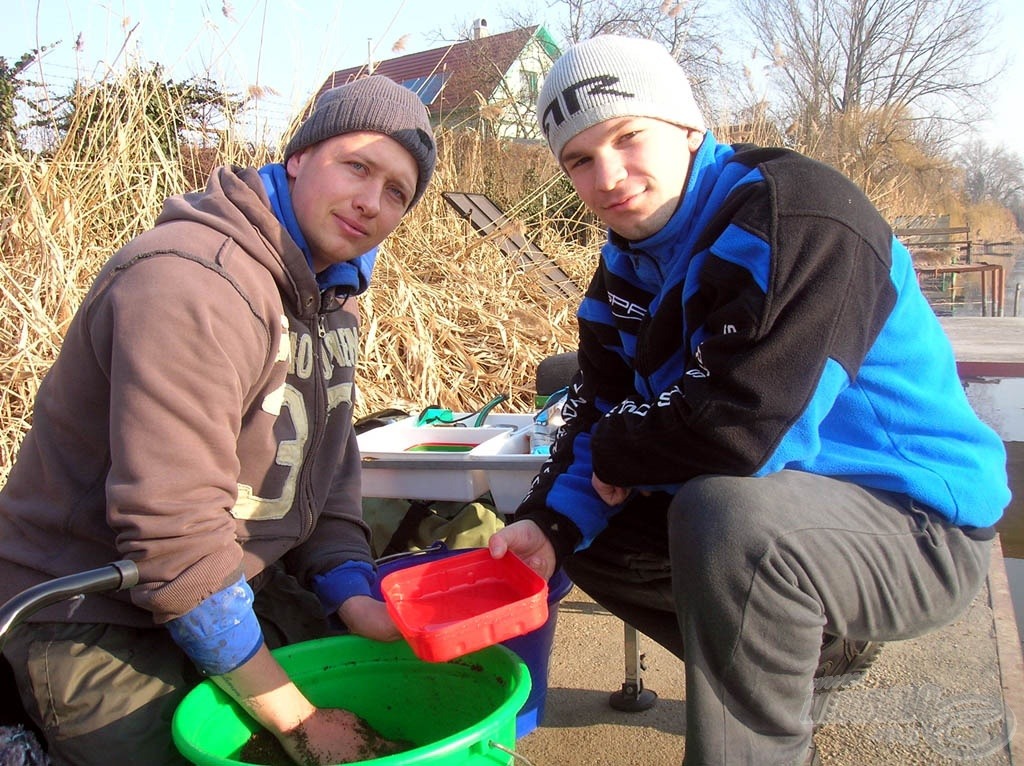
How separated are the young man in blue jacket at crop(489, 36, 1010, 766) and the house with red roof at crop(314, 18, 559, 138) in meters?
3.05

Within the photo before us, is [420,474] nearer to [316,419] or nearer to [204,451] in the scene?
[316,419]

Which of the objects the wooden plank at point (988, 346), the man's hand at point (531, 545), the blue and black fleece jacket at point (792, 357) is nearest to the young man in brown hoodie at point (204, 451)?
the man's hand at point (531, 545)

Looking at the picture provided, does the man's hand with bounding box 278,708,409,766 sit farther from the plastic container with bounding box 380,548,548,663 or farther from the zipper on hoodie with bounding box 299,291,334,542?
the zipper on hoodie with bounding box 299,291,334,542

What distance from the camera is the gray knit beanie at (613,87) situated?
163 centimetres

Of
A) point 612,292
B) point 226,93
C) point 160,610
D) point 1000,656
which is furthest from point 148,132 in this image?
point 1000,656

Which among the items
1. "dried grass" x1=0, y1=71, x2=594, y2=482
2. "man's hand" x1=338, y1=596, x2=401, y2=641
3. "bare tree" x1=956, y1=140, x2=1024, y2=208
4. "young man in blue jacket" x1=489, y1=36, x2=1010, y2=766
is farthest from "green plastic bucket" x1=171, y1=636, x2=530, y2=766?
"bare tree" x1=956, y1=140, x2=1024, y2=208

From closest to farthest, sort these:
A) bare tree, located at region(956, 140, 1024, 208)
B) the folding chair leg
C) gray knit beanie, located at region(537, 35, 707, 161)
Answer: gray knit beanie, located at region(537, 35, 707, 161) → the folding chair leg → bare tree, located at region(956, 140, 1024, 208)

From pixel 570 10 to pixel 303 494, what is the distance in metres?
18.3

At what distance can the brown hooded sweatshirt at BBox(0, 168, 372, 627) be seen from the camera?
53.2 inches

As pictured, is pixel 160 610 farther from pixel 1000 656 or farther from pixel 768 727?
pixel 1000 656

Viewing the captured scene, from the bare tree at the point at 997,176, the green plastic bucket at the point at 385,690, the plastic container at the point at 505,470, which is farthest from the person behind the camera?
the bare tree at the point at 997,176

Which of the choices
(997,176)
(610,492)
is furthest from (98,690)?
(997,176)

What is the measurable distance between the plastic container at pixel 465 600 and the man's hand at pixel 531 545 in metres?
0.03

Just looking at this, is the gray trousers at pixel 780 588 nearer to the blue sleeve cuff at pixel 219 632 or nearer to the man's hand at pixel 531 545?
the man's hand at pixel 531 545
